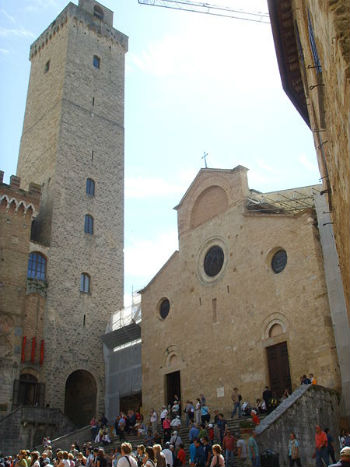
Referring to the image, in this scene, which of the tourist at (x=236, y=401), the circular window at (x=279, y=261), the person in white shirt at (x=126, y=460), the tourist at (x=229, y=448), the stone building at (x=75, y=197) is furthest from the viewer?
the stone building at (x=75, y=197)

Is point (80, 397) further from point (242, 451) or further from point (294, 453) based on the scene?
point (294, 453)

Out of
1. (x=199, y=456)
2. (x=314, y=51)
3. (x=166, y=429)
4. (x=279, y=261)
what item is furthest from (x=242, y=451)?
(x=314, y=51)

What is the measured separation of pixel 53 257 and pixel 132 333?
19.1 feet

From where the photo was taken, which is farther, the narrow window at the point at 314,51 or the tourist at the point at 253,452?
the tourist at the point at 253,452

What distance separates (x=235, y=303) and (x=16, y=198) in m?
12.8

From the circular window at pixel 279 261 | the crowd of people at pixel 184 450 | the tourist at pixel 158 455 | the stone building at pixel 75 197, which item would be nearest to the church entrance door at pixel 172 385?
the crowd of people at pixel 184 450

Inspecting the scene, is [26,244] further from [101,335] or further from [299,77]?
[299,77]

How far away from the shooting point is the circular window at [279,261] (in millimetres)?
18969

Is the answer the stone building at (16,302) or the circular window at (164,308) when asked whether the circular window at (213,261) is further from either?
the stone building at (16,302)

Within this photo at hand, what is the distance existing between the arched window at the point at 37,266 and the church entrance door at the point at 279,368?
13.3 meters

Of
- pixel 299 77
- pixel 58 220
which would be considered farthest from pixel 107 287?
pixel 299 77

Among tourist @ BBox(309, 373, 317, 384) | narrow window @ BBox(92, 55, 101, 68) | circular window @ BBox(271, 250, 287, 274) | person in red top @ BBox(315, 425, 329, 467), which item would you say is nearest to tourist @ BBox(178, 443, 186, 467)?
person in red top @ BBox(315, 425, 329, 467)

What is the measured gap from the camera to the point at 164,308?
24.1 meters

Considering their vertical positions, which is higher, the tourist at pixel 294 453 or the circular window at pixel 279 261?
the circular window at pixel 279 261
